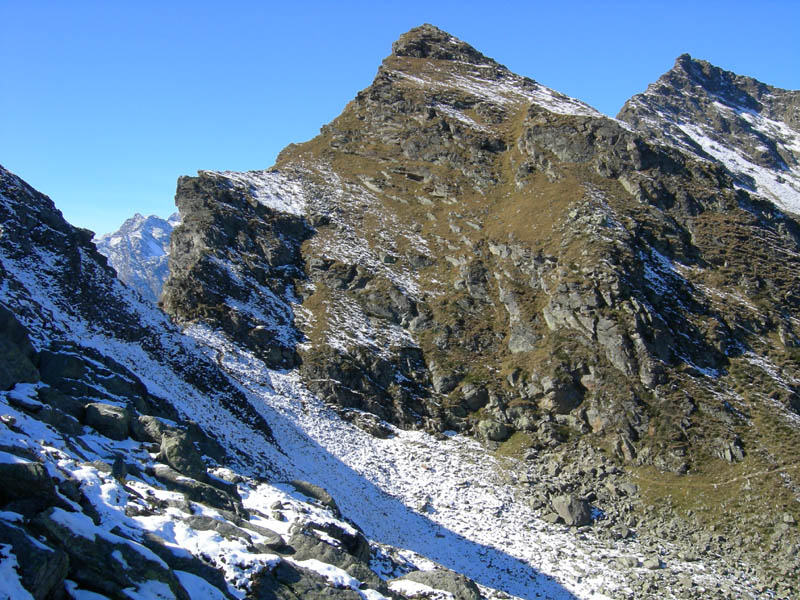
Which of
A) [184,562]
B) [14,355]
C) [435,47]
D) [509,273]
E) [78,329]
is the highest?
[435,47]

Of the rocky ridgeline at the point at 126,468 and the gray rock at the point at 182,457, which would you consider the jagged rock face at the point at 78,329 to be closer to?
the rocky ridgeline at the point at 126,468

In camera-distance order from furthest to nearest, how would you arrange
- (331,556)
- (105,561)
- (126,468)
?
(126,468) → (331,556) → (105,561)

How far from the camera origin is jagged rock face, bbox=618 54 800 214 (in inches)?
4358

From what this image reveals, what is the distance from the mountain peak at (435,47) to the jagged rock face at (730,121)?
3765cm

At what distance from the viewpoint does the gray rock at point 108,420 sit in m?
21.6

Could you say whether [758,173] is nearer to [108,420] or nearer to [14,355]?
[108,420]

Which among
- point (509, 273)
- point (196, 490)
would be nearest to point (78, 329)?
point (196, 490)

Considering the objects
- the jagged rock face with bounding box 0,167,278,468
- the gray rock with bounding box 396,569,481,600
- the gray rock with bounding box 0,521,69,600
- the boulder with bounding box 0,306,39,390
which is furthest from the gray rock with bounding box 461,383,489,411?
the gray rock with bounding box 0,521,69,600

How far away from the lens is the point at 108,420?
21.8 metres

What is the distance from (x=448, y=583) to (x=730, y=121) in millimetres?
149746

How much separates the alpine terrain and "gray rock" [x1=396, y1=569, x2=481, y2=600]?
10cm

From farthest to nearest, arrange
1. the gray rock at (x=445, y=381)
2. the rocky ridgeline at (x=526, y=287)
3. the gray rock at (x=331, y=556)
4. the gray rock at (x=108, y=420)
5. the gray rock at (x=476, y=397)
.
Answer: the gray rock at (x=445, y=381) → the gray rock at (x=476, y=397) → the rocky ridgeline at (x=526, y=287) → the gray rock at (x=108, y=420) → the gray rock at (x=331, y=556)

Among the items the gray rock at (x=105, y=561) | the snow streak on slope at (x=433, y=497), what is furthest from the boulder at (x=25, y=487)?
the snow streak on slope at (x=433, y=497)

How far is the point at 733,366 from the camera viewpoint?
44125 millimetres
